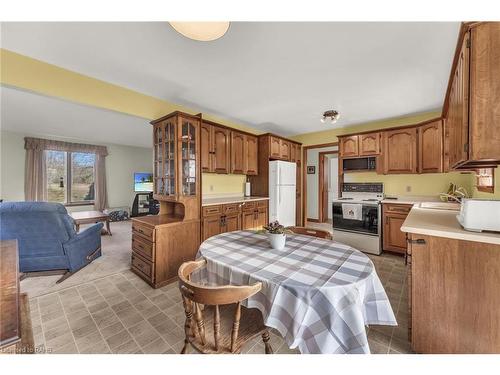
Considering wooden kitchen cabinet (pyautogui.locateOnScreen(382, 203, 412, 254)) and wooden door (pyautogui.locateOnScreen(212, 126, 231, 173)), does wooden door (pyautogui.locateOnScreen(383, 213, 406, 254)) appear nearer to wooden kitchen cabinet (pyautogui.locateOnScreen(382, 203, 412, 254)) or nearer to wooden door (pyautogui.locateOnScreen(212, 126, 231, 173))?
wooden kitchen cabinet (pyautogui.locateOnScreen(382, 203, 412, 254))

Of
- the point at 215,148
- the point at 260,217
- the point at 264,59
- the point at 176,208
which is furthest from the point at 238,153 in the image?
the point at 264,59

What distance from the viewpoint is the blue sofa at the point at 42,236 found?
2.19m

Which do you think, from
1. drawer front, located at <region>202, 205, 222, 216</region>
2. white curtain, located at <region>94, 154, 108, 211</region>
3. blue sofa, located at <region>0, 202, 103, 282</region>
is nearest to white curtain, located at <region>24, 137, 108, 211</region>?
white curtain, located at <region>94, 154, 108, 211</region>

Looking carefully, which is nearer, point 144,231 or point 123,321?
point 123,321

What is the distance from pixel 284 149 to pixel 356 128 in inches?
58.0

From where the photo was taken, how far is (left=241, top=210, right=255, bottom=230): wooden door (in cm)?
350

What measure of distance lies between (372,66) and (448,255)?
1.81 metres

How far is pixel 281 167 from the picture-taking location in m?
4.08

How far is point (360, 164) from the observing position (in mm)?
3861

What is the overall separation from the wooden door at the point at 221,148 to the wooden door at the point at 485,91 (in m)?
2.82

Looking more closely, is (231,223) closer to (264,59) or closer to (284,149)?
(284,149)

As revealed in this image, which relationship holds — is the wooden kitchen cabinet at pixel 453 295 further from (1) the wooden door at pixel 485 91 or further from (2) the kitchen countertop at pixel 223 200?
(2) the kitchen countertop at pixel 223 200

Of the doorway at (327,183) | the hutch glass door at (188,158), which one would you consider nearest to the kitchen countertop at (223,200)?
the hutch glass door at (188,158)

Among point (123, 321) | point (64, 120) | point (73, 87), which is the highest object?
point (64, 120)
